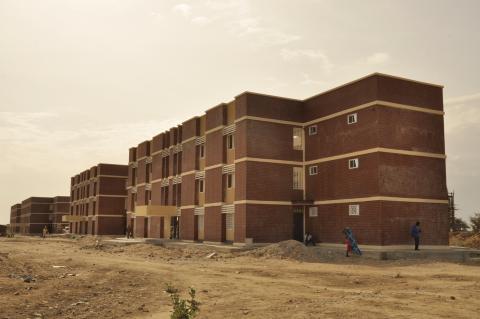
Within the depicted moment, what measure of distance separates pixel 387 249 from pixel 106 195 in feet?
154

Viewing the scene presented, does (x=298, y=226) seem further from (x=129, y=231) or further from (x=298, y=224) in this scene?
(x=129, y=231)

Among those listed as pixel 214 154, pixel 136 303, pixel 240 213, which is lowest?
pixel 136 303

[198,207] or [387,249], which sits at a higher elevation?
[198,207]

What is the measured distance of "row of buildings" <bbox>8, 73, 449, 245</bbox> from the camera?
1074 inches

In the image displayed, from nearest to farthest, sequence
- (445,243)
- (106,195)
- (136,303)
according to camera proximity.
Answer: (136,303), (445,243), (106,195)

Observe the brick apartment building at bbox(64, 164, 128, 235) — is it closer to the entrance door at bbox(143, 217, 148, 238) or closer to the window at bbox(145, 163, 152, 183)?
the entrance door at bbox(143, 217, 148, 238)

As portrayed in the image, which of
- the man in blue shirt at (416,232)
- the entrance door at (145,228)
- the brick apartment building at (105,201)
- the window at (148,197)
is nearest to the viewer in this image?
the man in blue shirt at (416,232)

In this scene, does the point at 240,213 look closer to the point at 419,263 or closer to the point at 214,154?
the point at 214,154

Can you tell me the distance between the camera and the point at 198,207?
3838cm

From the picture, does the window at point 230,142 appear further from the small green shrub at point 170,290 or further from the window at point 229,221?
the small green shrub at point 170,290

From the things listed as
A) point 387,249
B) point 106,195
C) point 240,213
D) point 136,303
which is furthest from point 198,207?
point 106,195

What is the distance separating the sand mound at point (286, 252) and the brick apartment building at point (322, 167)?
11.4ft


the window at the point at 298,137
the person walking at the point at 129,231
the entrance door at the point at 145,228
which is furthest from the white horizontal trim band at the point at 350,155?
the person walking at the point at 129,231

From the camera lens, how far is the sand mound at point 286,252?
2564 cm
